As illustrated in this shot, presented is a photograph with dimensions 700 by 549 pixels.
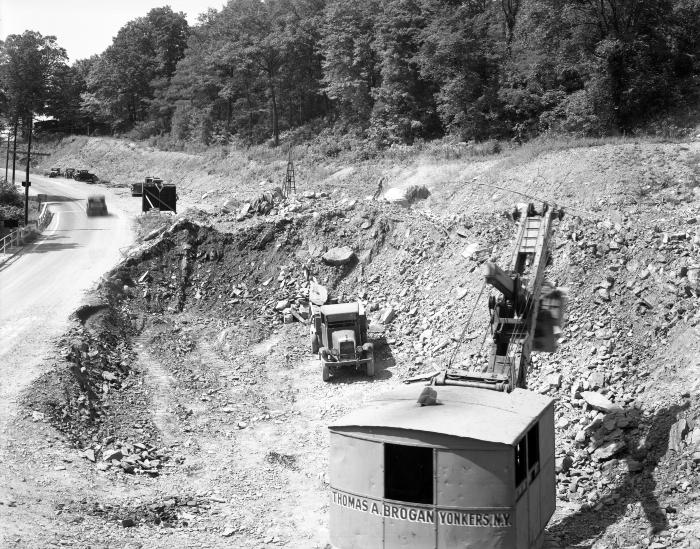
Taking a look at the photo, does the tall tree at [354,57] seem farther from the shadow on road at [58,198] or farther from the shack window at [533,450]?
the shack window at [533,450]

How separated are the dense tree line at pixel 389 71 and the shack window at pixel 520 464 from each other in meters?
28.6

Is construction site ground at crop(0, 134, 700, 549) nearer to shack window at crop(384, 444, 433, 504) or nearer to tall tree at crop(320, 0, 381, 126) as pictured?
shack window at crop(384, 444, 433, 504)

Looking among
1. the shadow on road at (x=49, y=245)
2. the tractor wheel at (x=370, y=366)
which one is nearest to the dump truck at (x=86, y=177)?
the shadow on road at (x=49, y=245)

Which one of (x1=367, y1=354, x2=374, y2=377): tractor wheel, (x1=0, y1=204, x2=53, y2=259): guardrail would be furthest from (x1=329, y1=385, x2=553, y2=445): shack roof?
(x1=0, y1=204, x2=53, y2=259): guardrail

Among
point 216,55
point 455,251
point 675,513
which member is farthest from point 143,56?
point 675,513

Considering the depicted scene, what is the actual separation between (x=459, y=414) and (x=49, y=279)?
25.7 m

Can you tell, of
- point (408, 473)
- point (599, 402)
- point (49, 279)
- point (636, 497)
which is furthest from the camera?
point (49, 279)

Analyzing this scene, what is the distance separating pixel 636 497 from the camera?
16312 mm

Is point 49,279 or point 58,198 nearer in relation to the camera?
point 49,279

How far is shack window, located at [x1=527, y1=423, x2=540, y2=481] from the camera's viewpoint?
1378cm

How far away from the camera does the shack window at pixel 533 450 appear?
13780 mm

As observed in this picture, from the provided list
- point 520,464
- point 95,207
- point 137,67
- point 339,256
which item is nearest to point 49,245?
point 95,207

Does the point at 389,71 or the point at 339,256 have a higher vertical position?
the point at 389,71

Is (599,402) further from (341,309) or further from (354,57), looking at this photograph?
(354,57)
